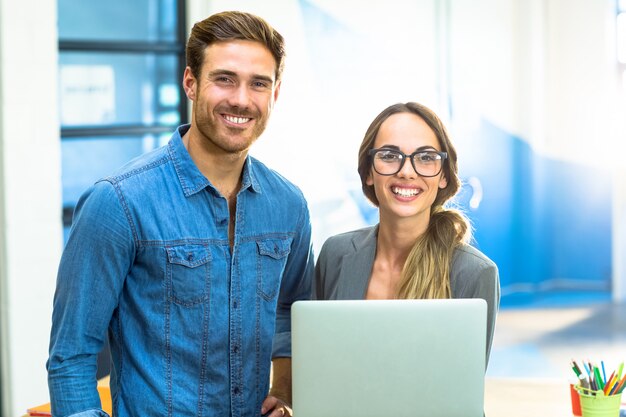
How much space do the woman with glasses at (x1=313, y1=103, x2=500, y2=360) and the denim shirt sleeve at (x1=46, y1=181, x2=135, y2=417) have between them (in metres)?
0.62

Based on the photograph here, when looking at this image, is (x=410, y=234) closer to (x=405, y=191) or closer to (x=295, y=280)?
(x=405, y=191)

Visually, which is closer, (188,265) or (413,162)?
(188,265)

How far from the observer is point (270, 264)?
74.1 inches

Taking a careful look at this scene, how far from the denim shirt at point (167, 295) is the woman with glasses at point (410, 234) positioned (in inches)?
11.0

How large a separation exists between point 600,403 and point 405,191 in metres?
0.61

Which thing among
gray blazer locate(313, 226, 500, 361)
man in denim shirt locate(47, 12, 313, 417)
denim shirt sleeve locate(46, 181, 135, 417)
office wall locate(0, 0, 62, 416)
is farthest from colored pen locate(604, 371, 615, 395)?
office wall locate(0, 0, 62, 416)

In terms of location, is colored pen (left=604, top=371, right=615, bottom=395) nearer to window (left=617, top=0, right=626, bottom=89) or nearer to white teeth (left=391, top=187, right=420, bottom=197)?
white teeth (left=391, top=187, right=420, bottom=197)

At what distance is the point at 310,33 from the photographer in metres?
6.08

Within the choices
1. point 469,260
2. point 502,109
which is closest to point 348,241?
point 469,260

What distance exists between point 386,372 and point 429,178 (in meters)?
0.58

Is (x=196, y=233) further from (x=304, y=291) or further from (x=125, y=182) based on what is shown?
(x=304, y=291)

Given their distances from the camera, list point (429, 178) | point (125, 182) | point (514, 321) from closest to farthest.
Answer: point (125, 182) < point (429, 178) < point (514, 321)

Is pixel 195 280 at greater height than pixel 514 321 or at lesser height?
greater

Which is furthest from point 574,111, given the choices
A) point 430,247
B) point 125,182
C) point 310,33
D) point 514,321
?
point 125,182
